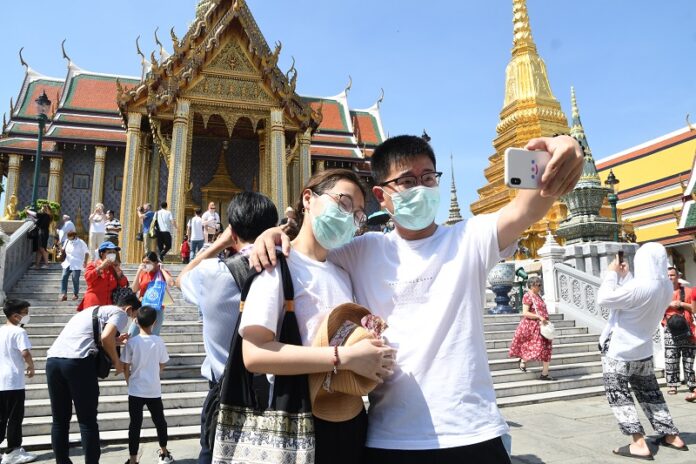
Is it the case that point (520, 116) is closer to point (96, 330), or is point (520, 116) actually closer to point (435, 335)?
point (96, 330)

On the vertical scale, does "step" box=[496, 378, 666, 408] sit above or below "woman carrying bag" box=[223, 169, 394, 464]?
below

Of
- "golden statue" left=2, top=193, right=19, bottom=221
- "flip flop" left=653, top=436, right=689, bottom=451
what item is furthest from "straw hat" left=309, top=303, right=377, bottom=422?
"golden statue" left=2, top=193, right=19, bottom=221

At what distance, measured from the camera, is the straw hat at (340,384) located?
4.51 ft

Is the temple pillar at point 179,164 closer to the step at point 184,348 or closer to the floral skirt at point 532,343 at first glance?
the step at point 184,348

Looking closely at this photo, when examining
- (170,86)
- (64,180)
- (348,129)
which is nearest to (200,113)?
(170,86)

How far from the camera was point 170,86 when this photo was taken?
14.7 m

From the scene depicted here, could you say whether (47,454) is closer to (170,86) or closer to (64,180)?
(170,86)

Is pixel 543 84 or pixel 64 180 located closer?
pixel 64 180

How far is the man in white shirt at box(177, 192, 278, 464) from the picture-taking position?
82.4 inches

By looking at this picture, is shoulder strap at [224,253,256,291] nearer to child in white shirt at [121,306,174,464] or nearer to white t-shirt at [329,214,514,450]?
white t-shirt at [329,214,514,450]

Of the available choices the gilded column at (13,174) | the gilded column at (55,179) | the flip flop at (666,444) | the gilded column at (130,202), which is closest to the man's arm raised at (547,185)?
the flip flop at (666,444)

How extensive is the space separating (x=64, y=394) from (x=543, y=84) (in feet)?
78.4

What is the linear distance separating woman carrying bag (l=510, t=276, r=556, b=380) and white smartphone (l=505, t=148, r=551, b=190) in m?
5.87

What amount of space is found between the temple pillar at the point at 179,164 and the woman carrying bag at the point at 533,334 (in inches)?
386
